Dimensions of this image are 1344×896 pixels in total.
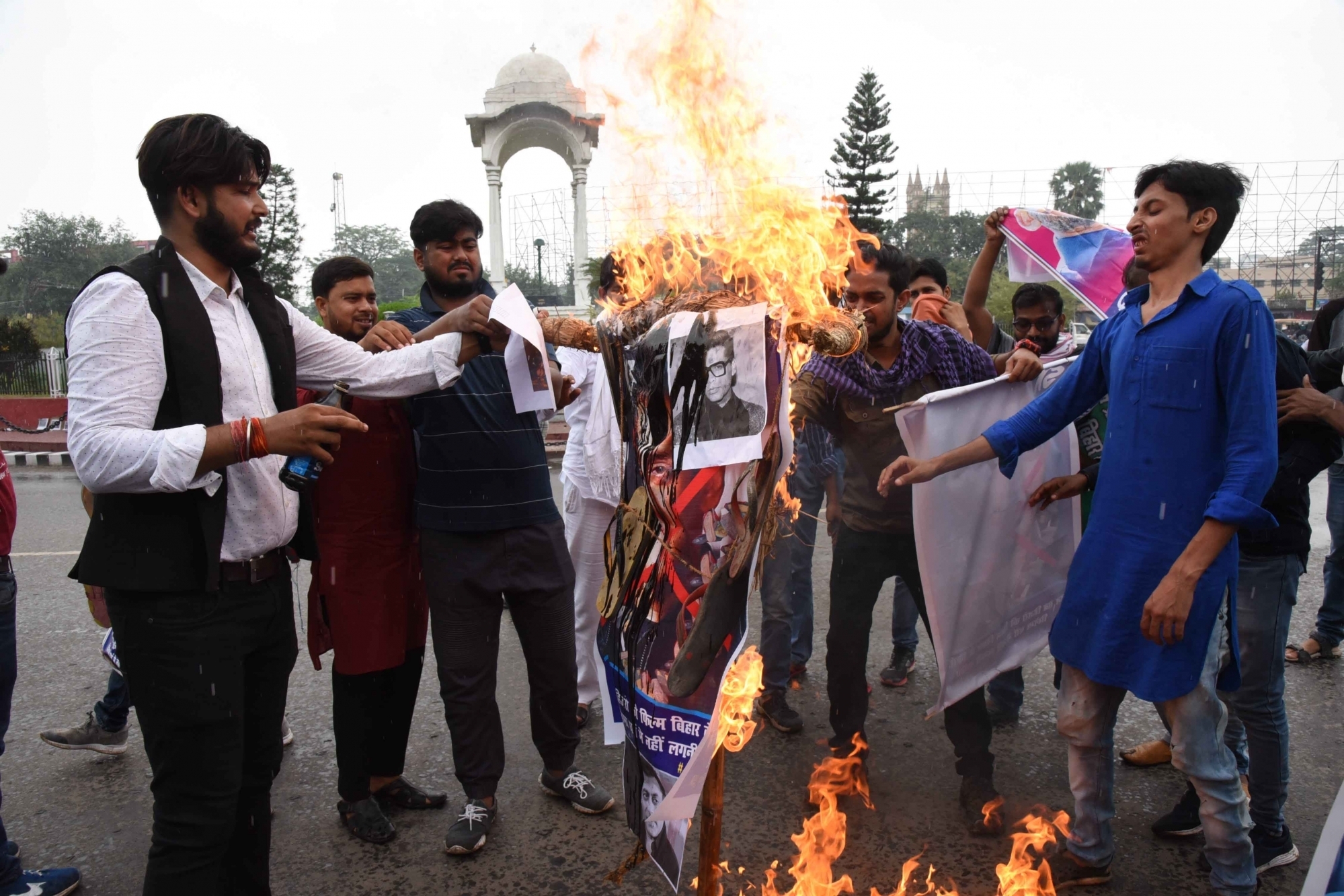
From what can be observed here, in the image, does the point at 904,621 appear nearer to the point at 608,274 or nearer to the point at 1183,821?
the point at 1183,821

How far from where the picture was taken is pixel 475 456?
3053mm

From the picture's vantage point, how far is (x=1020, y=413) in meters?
2.85

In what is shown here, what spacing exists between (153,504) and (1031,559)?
297 centimetres

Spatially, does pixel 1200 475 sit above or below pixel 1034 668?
above

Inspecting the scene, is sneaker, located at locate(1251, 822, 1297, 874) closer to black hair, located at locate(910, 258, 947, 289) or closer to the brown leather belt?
black hair, located at locate(910, 258, 947, 289)

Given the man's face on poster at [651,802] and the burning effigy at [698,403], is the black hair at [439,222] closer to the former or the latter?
the burning effigy at [698,403]

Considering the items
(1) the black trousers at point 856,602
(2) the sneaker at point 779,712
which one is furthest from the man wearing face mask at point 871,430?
(2) the sneaker at point 779,712

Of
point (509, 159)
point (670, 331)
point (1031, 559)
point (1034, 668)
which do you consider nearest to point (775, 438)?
point (670, 331)

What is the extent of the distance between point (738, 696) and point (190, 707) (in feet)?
4.36

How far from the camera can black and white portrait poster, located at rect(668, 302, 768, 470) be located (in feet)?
5.99

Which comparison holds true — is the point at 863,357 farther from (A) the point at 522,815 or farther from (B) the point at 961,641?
(A) the point at 522,815

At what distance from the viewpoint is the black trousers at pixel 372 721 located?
3.13 metres

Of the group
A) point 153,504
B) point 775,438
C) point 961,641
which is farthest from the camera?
point 961,641

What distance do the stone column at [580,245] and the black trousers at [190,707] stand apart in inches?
1024
